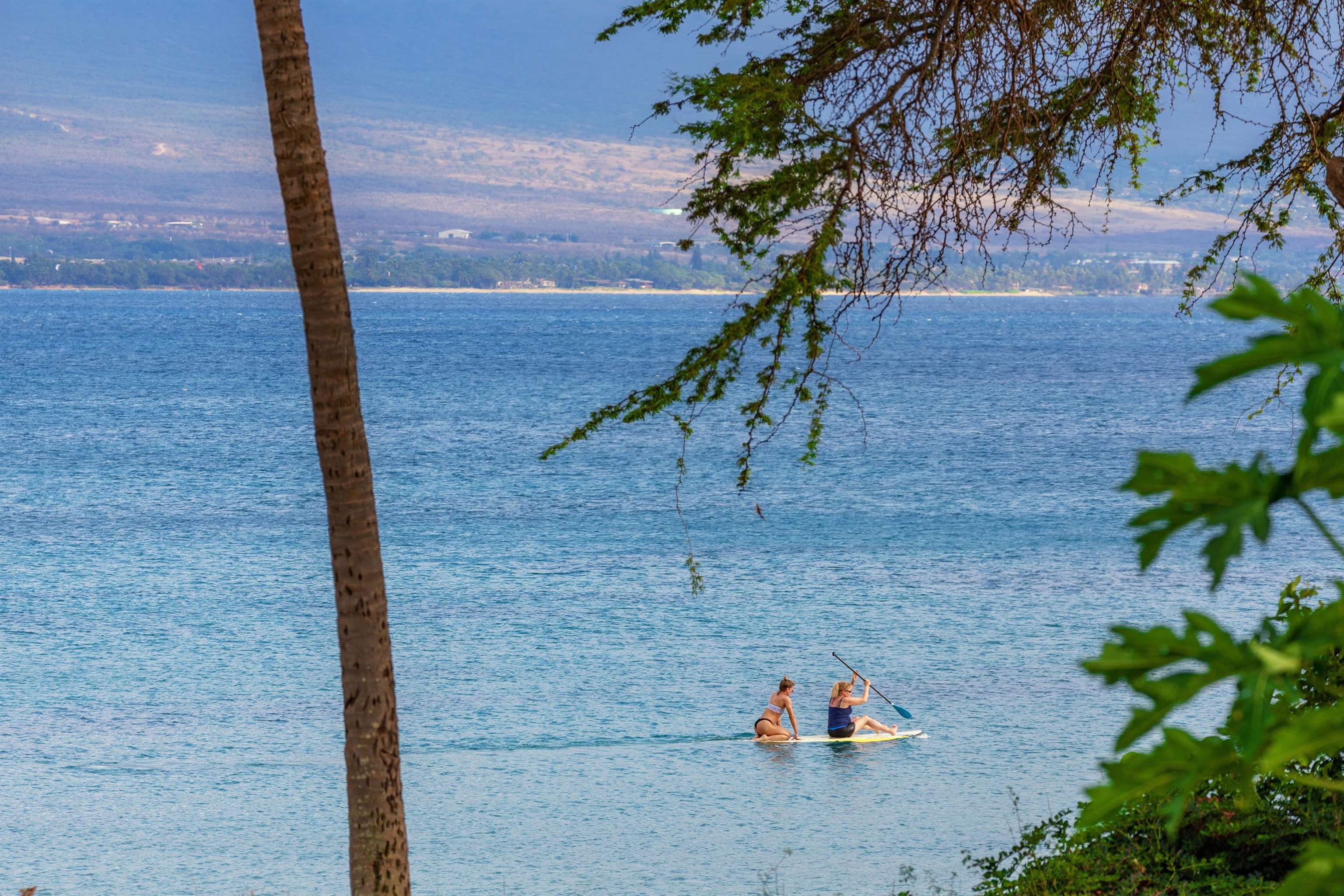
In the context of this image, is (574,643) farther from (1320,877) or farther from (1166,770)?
(1320,877)

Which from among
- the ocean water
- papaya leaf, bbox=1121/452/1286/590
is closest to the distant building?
the ocean water

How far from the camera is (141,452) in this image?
5434 cm

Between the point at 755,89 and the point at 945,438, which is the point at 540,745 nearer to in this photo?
the point at 755,89

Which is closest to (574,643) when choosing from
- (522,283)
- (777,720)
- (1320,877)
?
(777,720)

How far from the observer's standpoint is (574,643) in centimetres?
2553

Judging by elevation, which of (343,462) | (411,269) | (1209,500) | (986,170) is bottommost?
(343,462)

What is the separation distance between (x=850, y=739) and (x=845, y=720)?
298mm

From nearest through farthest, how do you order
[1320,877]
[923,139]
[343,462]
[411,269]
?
1. [1320,877]
2. [343,462]
3. [923,139]
4. [411,269]

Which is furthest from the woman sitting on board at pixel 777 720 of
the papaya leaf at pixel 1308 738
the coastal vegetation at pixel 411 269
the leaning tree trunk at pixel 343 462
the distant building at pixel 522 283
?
the distant building at pixel 522 283

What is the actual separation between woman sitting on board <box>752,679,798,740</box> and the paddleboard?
0.19 ft

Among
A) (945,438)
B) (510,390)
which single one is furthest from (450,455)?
(510,390)

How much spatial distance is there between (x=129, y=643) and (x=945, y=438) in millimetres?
40032

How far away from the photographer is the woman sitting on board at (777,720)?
19.4 m

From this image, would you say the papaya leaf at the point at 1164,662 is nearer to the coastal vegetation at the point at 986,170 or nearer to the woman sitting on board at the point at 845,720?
the coastal vegetation at the point at 986,170
